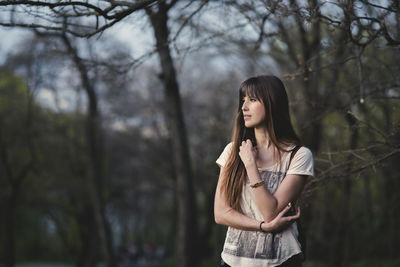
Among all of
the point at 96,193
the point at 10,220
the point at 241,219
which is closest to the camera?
the point at 241,219

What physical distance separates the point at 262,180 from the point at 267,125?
0.44 meters

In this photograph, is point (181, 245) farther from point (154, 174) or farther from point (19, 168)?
point (154, 174)

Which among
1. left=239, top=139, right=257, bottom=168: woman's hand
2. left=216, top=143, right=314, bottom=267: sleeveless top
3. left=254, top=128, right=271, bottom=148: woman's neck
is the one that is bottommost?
left=216, top=143, right=314, bottom=267: sleeveless top

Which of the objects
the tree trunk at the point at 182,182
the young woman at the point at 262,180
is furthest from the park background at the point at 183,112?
the young woman at the point at 262,180

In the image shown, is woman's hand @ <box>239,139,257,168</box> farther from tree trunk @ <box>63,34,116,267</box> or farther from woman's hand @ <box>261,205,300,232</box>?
tree trunk @ <box>63,34,116,267</box>

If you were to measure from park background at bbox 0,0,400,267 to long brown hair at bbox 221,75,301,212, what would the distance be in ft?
3.29

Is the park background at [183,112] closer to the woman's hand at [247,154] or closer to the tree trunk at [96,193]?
the tree trunk at [96,193]

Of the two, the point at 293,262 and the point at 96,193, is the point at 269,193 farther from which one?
the point at 96,193

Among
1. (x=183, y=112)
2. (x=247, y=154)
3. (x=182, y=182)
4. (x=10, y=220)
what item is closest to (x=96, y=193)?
(x=10, y=220)

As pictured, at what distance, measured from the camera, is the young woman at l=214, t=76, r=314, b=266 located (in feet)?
8.65

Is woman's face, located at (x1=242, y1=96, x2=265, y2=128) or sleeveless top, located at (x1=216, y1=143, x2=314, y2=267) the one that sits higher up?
woman's face, located at (x1=242, y1=96, x2=265, y2=128)

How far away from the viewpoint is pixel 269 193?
2623mm

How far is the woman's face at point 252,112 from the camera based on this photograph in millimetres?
2854

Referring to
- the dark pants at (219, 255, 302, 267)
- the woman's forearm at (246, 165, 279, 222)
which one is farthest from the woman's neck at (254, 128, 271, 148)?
the dark pants at (219, 255, 302, 267)
